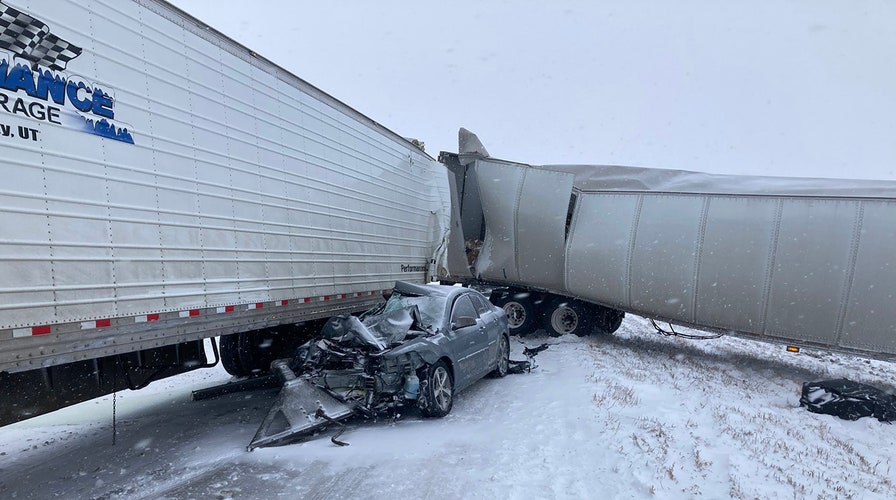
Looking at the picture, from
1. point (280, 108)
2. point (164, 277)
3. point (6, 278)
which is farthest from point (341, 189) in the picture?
point (6, 278)

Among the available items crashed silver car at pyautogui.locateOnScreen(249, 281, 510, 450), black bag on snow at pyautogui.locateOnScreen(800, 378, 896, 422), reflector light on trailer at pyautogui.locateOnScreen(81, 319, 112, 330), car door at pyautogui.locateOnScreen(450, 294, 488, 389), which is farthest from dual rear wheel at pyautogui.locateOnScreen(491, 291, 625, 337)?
reflector light on trailer at pyautogui.locateOnScreen(81, 319, 112, 330)

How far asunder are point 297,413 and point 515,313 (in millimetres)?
7901

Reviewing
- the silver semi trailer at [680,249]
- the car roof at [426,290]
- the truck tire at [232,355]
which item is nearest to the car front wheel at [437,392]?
the car roof at [426,290]

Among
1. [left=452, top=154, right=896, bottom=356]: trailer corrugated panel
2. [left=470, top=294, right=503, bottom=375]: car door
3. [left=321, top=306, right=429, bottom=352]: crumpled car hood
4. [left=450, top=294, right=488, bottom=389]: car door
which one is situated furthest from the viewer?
[left=452, top=154, right=896, bottom=356]: trailer corrugated panel

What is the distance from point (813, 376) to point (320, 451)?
9.51 m

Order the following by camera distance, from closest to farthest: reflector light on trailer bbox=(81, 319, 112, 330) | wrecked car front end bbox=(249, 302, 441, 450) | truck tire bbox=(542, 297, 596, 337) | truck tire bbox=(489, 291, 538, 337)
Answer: reflector light on trailer bbox=(81, 319, 112, 330) < wrecked car front end bbox=(249, 302, 441, 450) < truck tire bbox=(542, 297, 596, 337) < truck tire bbox=(489, 291, 538, 337)

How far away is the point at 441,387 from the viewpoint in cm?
632

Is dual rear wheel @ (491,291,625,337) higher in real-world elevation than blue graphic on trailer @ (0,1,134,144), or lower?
lower

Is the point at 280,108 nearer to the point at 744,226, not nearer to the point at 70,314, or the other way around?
the point at 70,314

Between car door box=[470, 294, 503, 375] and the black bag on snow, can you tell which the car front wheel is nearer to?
car door box=[470, 294, 503, 375]

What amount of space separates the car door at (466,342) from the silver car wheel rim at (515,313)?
16.3 feet

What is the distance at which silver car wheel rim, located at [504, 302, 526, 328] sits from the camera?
1271 centimetres

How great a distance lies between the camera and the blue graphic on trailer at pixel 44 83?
3.76 m

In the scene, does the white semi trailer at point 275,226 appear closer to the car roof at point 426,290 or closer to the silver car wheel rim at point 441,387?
the car roof at point 426,290
